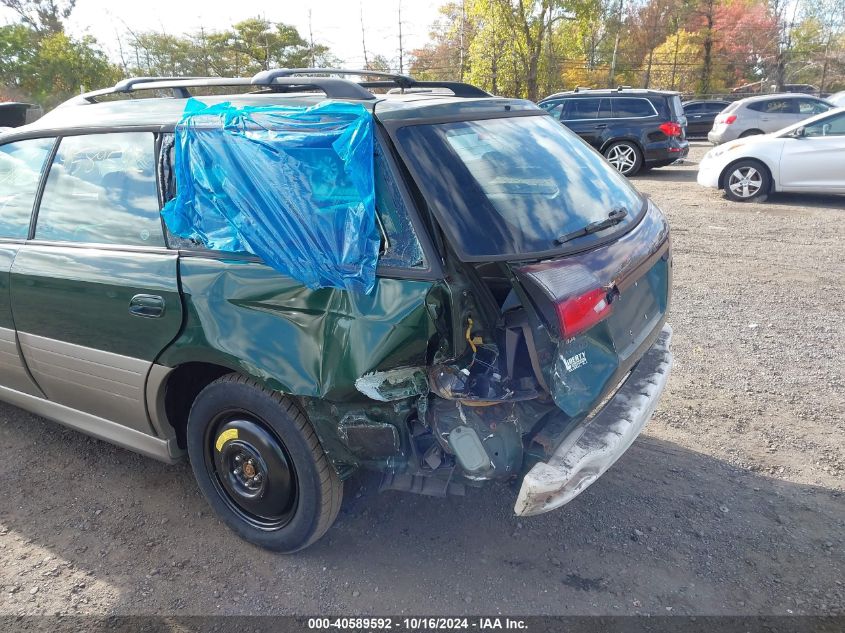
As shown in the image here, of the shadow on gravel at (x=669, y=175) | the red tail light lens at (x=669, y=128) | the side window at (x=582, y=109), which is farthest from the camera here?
the side window at (x=582, y=109)

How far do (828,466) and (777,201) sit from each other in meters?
8.10

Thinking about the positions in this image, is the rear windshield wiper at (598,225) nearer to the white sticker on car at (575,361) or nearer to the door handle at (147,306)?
the white sticker on car at (575,361)

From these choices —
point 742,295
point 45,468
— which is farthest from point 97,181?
point 742,295

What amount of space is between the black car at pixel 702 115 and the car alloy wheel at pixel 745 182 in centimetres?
1405

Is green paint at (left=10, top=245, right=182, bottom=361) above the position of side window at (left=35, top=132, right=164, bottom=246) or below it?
below

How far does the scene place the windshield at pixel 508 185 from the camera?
226 centimetres

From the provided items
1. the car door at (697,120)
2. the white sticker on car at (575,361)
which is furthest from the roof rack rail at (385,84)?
the car door at (697,120)

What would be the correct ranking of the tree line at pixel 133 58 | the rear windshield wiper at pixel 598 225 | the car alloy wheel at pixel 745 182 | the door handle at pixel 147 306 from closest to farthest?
the rear windshield wiper at pixel 598 225 < the door handle at pixel 147 306 < the car alloy wheel at pixel 745 182 < the tree line at pixel 133 58

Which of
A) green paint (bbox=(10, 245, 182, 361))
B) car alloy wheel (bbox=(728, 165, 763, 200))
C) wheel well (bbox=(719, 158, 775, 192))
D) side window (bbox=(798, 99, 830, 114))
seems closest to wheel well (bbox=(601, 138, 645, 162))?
wheel well (bbox=(719, 158, 775, 192))

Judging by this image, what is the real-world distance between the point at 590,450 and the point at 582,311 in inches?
20.9

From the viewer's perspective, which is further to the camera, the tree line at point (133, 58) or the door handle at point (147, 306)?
the tree line at point (133, 58)

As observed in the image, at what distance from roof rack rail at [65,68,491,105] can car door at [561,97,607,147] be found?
1051 centimetres

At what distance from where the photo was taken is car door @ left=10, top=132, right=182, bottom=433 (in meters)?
2.70

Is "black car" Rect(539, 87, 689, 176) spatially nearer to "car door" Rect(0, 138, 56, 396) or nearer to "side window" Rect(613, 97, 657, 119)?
"side window" Rect(613, 97, 657, 119)
